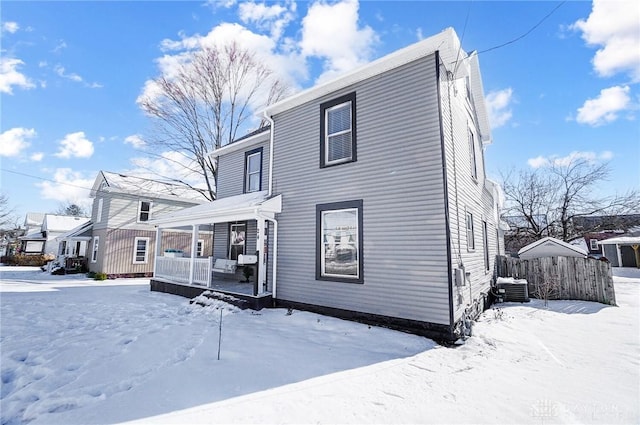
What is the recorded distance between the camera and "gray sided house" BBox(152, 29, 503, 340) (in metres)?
5.65

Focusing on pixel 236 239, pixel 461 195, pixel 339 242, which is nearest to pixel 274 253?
pixel 339 242

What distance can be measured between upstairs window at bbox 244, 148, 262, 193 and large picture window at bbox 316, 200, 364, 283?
4.21 meters

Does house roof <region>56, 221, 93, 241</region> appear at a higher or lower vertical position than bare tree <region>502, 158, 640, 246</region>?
lower

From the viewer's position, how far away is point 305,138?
8.05m

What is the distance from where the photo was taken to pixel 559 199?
2064 centimetres

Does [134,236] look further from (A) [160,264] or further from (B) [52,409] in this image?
(B) [52,409]

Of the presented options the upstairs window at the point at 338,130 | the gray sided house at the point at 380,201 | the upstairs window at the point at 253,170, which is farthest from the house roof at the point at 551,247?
the upstairs window at the point at 253,170

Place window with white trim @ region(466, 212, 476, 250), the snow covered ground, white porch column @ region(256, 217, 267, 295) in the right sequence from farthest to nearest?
1. white porch column @ region(256, 217, 267, 295)
2. window with white trim @ region(466, 212, 476, 250)
3. the snow covered ground

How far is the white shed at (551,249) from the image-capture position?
11703 mm

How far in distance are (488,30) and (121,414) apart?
9.56 m

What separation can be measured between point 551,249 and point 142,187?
23108 millimetres

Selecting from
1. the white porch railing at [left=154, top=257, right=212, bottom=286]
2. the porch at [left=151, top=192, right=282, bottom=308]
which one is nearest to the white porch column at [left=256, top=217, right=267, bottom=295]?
the porch at [left=151, top=192, right=282, bottom=308]

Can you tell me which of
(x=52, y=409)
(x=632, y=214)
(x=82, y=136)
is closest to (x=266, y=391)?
(x=52, y=409)

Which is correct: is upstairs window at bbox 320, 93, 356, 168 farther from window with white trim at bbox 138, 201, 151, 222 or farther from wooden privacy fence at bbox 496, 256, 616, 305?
window with white trim at bbox 138, 201, 151, 222
